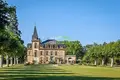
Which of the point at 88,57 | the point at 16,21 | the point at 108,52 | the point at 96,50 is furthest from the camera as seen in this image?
the point at 88,57

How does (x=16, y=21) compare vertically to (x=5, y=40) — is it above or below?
above

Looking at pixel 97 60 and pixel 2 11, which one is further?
pixel 97 60

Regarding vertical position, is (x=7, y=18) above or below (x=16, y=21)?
below

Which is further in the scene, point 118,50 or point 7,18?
point 118,50

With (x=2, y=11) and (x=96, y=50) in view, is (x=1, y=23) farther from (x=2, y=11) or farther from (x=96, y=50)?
(x=96, y=50)

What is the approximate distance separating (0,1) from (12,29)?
75065 mm

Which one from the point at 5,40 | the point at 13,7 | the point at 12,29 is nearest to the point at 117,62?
the point at 12,29

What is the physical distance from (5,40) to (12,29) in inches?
2250

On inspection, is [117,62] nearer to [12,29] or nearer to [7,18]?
[12,29]

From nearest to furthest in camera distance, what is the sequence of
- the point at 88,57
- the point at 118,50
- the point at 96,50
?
1. the point at 118,50
2. the point at 96,50
3. the point at 88,57

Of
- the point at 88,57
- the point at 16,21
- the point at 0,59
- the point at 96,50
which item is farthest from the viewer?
the point at 88,57

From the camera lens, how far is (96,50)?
168 metres

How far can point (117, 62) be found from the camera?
176625 mm

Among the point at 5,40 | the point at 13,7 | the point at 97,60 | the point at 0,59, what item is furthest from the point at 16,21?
the point at 97,60
